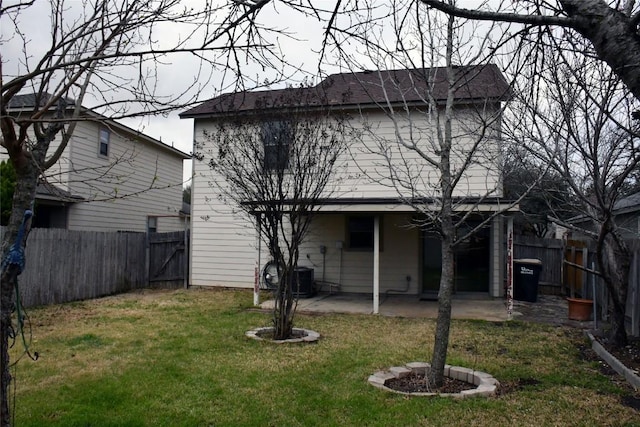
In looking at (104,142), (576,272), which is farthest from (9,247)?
(104,142)

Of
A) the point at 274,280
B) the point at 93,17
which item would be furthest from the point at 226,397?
the point at 274,280

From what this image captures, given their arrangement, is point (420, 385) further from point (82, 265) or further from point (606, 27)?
point (82, 265)

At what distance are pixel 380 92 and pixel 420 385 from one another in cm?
911

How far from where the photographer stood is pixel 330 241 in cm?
1358

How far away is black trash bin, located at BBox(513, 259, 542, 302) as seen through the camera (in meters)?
12.6

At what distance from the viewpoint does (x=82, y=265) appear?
12.7 m

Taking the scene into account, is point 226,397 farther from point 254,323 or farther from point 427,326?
point 427,326

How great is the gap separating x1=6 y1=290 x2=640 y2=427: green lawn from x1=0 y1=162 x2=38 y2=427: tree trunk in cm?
156

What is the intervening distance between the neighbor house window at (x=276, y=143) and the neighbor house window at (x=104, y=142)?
9.75 metres

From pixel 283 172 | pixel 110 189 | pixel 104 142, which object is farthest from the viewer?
pixel 104 142

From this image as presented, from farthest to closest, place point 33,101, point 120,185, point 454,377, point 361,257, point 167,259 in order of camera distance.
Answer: point 120,185, point 167,259, point 361,257, point 454,377, point 33,101

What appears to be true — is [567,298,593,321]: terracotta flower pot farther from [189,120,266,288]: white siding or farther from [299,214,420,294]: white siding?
[189,120,266,288]: white siding

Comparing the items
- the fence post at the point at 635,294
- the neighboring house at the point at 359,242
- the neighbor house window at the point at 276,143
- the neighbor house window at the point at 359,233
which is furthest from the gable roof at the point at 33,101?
the neighbor house window at the point at 359,233

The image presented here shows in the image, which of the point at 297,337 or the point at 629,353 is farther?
the point at 297,337
